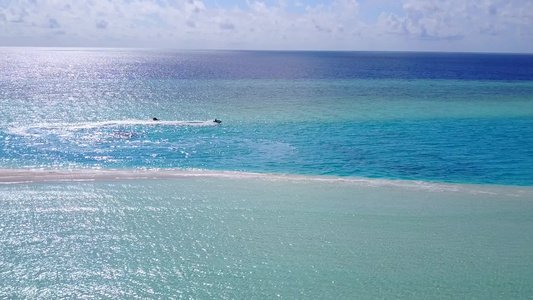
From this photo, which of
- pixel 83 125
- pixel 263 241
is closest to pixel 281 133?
pixel 83 125

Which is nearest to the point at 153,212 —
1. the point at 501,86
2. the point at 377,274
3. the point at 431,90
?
the point at 377,274

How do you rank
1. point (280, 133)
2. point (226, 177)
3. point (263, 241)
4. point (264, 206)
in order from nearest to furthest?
point (263, 241) < point (264, 206) < point (226, 177) < point (280, 133)

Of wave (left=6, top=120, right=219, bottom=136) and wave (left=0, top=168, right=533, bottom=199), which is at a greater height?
wave (left=0, top=168, right=533, bottom=199)

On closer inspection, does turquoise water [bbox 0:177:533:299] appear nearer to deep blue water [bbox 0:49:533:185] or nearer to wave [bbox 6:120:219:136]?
deep blue water [bbox 0:49:533:185]

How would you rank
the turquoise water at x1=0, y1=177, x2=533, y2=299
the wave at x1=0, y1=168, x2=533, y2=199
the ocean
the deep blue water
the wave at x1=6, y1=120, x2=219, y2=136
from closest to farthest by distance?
Result: the turquoise water at x1=0, y1=177, x2=533, y2=299 < the ocean < the wave at x1=0, y1=168, x2=533, y2=199 < the deep blue water < the wave at x1=6, y1=120, x2=219, y2=136

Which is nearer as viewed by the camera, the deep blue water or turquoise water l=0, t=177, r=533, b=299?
turquoise water l=0, t=177, r=533, b=299

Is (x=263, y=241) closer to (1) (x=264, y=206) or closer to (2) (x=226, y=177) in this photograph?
(1) (x=264, y=206)

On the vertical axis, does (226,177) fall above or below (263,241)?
below

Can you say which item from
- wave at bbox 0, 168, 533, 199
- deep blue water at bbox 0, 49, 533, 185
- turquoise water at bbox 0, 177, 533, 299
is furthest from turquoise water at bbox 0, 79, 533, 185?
turquoise water at bbox 0, 177, 533, 299

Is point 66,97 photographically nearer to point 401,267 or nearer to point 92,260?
point 92,260
